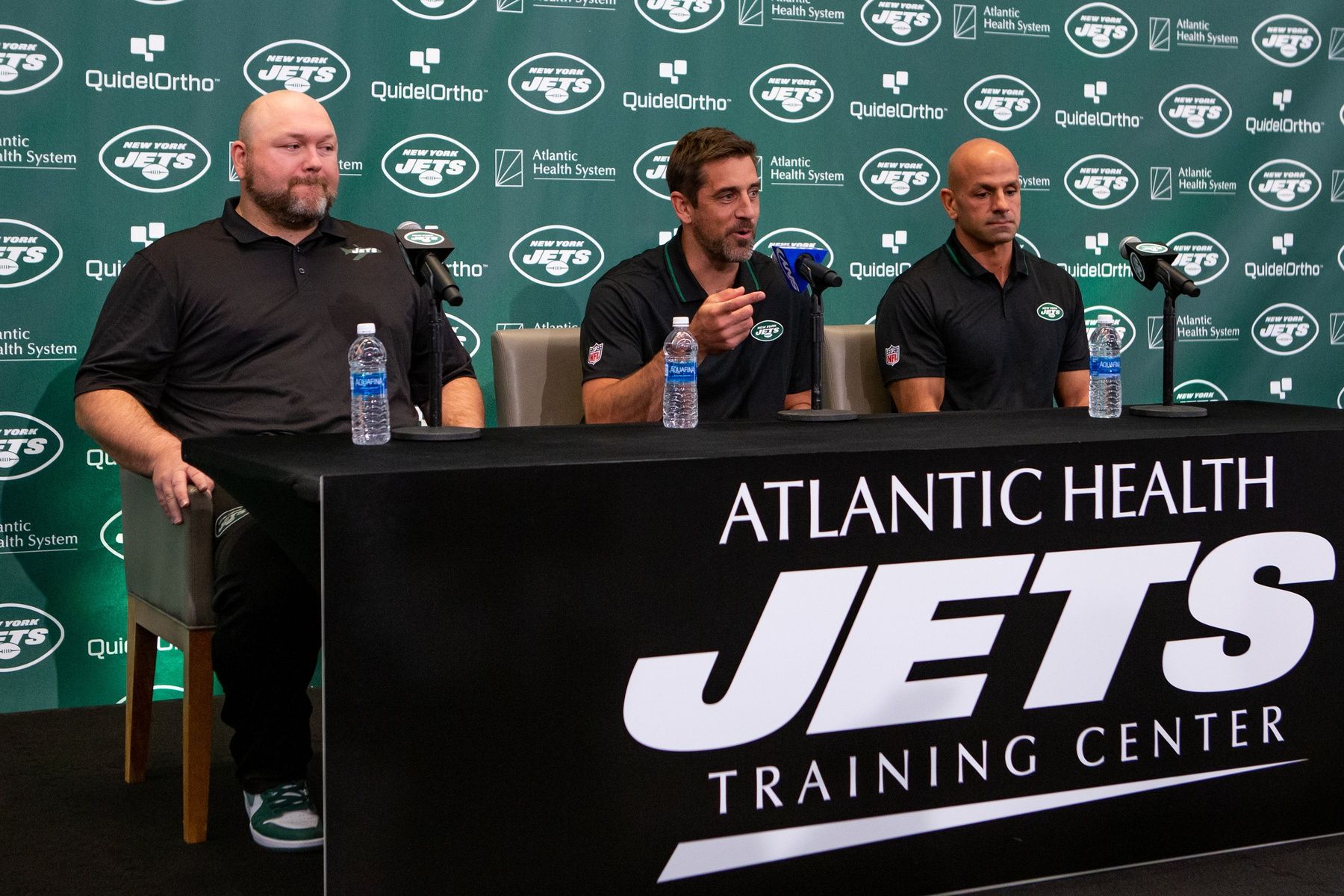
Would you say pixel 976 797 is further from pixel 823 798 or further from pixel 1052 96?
pixel 1052 96

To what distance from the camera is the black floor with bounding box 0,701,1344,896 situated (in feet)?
6.93

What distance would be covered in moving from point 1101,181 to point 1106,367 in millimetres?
1648

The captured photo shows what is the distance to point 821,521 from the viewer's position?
196 cm

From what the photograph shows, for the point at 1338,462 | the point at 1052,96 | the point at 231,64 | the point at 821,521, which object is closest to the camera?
the point at 821,521

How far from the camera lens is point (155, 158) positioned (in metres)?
3.23

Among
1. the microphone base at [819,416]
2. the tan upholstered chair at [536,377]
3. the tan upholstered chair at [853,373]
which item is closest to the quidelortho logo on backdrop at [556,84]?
the tan upholstered chair at [536,377]

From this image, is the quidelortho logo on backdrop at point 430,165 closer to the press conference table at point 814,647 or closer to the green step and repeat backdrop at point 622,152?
the green step and repeat backdrop at point 622,152

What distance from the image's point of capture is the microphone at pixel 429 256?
2.10 m

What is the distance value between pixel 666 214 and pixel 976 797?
2.05 meters

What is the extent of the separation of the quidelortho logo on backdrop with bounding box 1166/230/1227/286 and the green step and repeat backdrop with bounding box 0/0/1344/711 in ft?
0.03

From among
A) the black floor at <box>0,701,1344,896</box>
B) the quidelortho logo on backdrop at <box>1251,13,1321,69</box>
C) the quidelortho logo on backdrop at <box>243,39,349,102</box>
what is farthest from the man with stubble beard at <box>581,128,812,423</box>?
the quidelortho logo on backdrop at <box>1251,13,1321,69</box>

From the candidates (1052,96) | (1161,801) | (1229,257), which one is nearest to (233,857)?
(1161,801)

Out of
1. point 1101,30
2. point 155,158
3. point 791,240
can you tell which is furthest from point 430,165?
point 1101,30

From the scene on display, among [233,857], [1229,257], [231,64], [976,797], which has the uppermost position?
[231,64]
